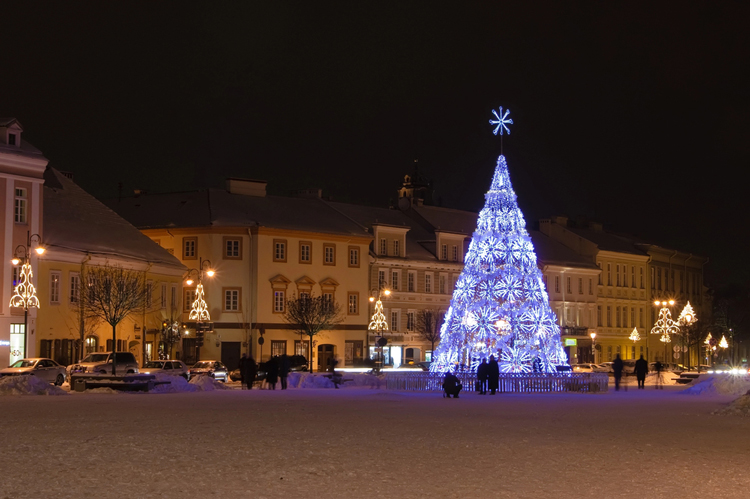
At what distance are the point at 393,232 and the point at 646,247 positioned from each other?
30.6 meters

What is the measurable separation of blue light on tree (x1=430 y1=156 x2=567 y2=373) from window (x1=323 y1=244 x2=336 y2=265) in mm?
33300

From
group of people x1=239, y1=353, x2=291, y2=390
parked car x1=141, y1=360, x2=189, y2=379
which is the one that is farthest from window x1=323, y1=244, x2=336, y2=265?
group of people x1=239, y1=353, x2=291, y2=390

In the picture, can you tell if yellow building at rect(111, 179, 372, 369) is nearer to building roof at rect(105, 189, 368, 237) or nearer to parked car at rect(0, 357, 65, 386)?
building roof at rect(105, 189, 368, 237)

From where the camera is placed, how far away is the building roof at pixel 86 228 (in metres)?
56.4

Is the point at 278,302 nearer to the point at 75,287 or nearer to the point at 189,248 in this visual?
the point at 189,248

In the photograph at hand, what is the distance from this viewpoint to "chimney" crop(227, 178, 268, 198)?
247 ft

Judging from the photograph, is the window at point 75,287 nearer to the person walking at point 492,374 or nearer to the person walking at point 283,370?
the person walking at point 283,370

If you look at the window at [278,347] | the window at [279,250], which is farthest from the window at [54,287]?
the window at [279,250]

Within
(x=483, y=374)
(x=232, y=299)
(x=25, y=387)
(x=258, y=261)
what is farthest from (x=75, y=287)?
(x=483, y=374)

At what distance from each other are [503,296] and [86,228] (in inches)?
1031

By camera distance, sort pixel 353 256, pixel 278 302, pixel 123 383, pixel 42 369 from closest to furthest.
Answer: pixel 123 383
pixel 42 369
pixel 278 302
pixel 353 256

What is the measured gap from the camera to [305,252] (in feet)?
242

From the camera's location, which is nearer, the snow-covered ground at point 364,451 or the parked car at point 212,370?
the snow-covered ground at point 364,451

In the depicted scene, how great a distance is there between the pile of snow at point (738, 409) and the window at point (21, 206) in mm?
34150
